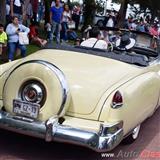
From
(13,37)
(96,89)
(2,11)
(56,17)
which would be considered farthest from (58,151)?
(56,17)

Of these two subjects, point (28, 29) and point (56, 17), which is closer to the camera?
point (28, 29)

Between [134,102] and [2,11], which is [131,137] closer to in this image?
[134,102]

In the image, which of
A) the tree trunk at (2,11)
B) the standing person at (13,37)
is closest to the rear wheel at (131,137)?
the standing person at (13,37)

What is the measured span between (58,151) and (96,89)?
0.98m

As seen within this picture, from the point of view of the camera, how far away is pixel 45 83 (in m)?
5.14

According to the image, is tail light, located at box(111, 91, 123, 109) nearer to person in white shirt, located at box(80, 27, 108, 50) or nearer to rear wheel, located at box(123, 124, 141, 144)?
rear wheel, located at box(123, 124, 141, 144)

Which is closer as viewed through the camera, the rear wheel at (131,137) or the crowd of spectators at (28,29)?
the rear wheel at (131,137)

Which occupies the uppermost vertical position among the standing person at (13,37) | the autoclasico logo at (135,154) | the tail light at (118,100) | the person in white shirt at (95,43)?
the person in white shirt at (95,43)

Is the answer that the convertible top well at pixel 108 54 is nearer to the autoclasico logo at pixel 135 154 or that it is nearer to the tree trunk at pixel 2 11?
the autoclasico logo at pixel 135 154

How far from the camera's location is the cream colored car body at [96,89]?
5.19 m

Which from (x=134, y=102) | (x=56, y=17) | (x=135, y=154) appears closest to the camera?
(x=134, y=102)

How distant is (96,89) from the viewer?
17.6ft

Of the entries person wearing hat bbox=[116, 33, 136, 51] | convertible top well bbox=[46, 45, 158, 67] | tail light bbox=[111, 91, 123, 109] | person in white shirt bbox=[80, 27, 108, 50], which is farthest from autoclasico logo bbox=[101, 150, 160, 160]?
person wearing hat bbox=[116, 33, 136, 51]

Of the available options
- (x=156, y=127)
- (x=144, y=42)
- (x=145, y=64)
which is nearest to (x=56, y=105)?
(x=145, y=64)
